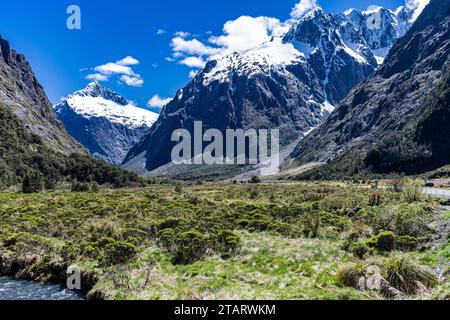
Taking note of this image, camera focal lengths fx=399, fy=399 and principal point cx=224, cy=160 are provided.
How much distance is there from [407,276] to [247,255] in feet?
29.5

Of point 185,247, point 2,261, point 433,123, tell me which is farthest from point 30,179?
point 433,123

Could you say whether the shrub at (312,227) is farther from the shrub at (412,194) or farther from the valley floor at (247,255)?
the shrub at (412,194)

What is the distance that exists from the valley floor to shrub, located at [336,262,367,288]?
39mm

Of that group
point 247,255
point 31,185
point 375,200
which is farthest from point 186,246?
point 31,185

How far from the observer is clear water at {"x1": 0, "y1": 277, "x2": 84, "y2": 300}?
61.0 feet

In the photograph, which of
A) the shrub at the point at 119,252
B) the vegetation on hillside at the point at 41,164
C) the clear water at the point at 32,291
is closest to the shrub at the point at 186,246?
the shrub at the point at 119,252

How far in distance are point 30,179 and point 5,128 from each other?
73.4 meters

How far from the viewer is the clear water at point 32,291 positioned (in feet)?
61.0

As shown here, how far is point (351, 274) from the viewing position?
16016 mm

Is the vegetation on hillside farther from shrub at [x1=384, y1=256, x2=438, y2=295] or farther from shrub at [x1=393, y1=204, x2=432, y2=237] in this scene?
shrub at [x1=384, y1=256, x2=438, y2=295]

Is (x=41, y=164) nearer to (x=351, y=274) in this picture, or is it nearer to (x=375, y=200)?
(x=375, y=200)

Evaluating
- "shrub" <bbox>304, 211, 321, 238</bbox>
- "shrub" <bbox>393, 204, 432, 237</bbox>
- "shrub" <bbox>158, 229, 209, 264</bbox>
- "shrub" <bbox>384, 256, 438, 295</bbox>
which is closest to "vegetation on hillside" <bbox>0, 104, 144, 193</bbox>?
"shrub" <bbox>158, 229, 209, 264</bbox>
